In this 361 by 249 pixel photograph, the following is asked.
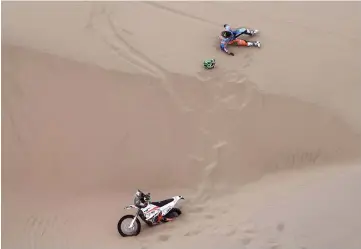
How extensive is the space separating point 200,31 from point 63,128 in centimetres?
238

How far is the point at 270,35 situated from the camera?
6.80 m

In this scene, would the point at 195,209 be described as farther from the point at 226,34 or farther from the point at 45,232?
the point at 226,34

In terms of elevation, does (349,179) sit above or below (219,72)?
below

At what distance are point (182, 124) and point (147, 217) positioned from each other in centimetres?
146

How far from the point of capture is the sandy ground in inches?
191

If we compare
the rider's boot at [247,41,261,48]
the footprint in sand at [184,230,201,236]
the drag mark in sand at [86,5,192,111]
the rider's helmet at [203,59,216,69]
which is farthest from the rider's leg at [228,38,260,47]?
the footprint in sand at [184,230,201,236]

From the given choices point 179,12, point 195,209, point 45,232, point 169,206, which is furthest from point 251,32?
point 45,232

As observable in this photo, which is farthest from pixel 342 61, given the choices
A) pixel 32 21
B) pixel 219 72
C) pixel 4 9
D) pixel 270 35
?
pixel 4 9

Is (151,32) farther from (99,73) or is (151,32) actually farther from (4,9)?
(4,9)

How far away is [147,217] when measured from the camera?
4.76 m

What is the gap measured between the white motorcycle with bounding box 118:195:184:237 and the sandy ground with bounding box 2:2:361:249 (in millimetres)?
89

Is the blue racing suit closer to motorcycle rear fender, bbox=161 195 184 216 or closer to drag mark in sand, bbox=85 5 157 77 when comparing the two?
drag mark in sand, bbox=85 5 157 77

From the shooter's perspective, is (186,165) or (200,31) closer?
Result: (186,165)

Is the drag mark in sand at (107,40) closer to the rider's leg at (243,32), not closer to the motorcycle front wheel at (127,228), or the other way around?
the rider's leg at (243,32)
